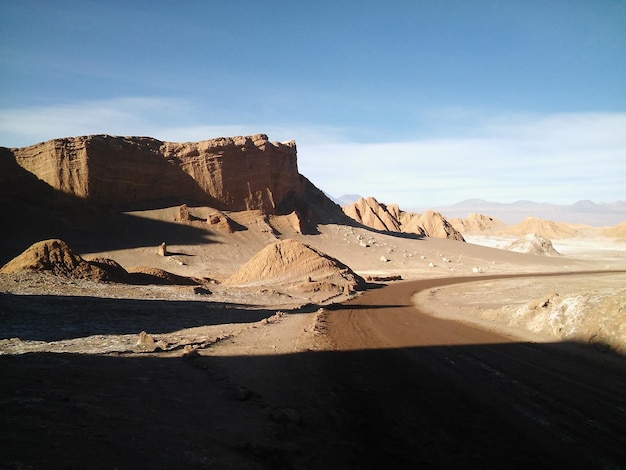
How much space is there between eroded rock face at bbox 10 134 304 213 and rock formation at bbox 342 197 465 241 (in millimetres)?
35344

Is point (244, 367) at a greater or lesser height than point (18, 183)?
lesser

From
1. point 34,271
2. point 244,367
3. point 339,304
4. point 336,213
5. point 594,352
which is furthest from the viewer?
point 336,213

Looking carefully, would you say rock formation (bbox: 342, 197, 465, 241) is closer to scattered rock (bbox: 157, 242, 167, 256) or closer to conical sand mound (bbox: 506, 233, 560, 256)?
conical sand mound (bbox: 506, 233, 560, 256)

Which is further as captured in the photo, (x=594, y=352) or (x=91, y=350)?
(x=594, y=352)

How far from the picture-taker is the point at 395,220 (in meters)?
112

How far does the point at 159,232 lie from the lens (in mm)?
54281

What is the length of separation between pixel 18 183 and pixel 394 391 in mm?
Result: 57800

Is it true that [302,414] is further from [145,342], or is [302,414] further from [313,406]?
[145,342]

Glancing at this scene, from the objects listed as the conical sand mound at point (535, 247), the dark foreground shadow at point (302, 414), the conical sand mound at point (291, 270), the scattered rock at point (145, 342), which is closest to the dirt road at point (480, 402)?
the dark foreground shadow at point (302, 414)

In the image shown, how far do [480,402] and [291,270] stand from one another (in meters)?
28.3

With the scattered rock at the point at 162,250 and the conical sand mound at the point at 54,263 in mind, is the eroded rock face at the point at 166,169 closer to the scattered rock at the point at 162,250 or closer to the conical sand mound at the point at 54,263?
the scattered rock at the point at 162,250

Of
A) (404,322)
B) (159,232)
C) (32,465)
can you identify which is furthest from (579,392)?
(159,232)

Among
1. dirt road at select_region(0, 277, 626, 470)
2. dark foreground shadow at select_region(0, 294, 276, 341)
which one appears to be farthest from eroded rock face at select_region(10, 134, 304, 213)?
dirt road at select_region(0, 277, 626, 470)

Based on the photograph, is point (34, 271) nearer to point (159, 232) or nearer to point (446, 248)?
point (159, 232)
